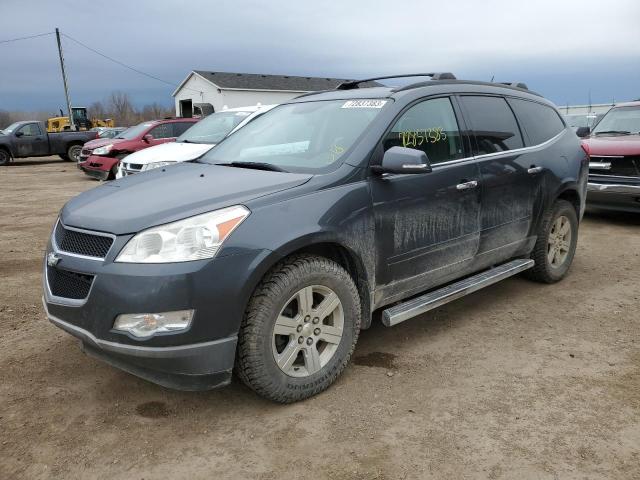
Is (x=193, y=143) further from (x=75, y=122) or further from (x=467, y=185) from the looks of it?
(x=75, y=122)

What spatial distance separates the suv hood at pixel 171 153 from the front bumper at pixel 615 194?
6.14 meters

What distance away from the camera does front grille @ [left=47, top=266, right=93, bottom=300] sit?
108 inches

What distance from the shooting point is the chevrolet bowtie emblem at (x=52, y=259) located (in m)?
2.89

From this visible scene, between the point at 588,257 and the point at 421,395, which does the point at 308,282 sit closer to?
the point at 421,395

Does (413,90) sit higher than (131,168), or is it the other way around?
(413,90)

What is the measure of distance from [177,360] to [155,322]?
0.22m

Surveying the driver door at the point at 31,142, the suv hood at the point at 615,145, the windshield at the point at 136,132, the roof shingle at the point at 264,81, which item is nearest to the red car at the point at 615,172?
the suv hood at the point at 615,145

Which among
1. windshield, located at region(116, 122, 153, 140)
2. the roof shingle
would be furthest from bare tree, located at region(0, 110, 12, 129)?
windshield, located at region(116, 122, 153, 140)

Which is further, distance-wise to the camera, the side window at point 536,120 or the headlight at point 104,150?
the headlight at point 104,150

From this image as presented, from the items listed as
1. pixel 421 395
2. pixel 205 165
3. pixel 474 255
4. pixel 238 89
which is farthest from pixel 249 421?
pixel 238 89

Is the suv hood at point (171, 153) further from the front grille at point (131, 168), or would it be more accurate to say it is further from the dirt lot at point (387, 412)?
the dirt lot at point (387, 412)

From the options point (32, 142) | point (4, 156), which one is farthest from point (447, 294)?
point (4, 156)

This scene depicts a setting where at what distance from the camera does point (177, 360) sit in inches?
103

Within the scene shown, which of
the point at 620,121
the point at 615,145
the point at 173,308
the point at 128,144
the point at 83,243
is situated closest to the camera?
the point at 173,308
